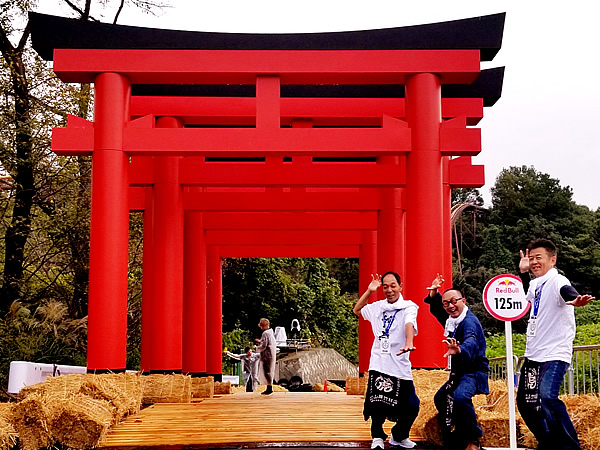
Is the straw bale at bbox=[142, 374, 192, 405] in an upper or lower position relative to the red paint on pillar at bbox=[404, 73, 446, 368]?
lower

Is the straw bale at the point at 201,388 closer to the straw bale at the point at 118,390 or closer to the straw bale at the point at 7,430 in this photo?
the straw bale at the point at 118,390

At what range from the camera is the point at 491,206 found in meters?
43.8

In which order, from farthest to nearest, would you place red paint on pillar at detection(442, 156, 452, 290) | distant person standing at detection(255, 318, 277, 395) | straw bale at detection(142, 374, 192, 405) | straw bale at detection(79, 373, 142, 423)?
distant person standing at detection(255, 318, 277, 395), red paint on pillar at detection(442, 156, 452, 290), straw bale at detection(142, 374, 192, 405), straw bale at detection(79, 373, 142, 423)

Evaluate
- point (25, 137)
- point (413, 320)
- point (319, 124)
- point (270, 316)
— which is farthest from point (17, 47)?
point (270, 316)

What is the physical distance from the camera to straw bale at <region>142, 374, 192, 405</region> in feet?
36.1

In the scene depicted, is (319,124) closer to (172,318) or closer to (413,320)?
(172,318)

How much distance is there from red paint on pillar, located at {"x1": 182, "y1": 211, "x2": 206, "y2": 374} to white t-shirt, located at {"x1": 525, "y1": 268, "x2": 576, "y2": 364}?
10.0 metres

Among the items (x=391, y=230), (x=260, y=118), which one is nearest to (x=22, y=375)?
(x=260, y=118)

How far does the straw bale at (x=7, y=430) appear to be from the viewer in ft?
20.1

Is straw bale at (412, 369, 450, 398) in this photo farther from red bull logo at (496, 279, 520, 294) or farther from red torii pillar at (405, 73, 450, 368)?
red bull logo at (496, 279, 520, 294)

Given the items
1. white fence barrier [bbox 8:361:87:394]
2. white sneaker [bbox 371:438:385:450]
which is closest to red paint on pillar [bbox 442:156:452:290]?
white sneaker [bbox 371:438:385:450]

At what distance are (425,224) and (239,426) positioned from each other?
3408mm

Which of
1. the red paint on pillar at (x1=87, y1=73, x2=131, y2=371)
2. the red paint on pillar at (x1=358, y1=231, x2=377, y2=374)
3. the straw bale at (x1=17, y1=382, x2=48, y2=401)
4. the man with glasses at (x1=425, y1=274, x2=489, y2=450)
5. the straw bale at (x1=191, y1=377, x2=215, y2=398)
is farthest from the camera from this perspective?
the red paint on pillar at (x1=358, y1=231, x2=377, y2=374)

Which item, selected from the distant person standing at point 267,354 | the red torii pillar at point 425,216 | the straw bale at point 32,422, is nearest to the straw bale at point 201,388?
the distant person standing at point 267,354
